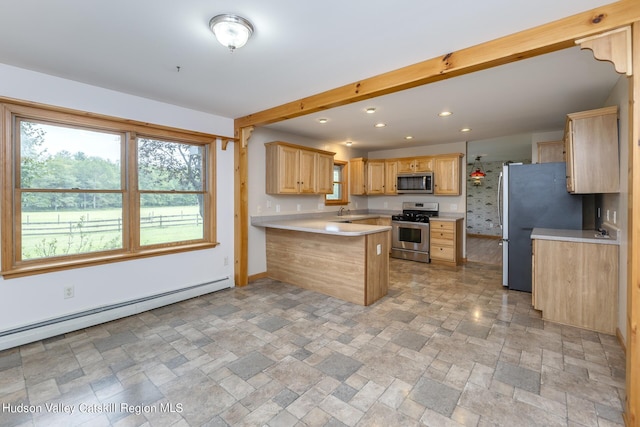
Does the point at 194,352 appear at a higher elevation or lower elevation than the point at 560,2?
lower

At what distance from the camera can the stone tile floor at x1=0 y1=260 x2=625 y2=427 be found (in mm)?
1782

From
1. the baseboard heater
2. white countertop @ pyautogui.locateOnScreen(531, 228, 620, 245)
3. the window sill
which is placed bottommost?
the baseboard heater

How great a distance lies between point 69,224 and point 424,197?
6036 mm

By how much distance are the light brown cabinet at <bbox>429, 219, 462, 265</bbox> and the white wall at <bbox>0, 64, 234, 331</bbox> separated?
3855 millimetres

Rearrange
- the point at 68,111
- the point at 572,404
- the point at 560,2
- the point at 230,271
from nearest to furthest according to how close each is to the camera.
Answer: the point at 560,2 → the point at 572,404 → the point at 68,111 → the point at 230,271

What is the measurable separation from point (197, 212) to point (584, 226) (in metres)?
5.54

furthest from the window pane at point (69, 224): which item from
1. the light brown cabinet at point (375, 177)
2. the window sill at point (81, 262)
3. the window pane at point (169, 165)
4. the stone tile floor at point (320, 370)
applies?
the light brown cabinet at point (375, 177)

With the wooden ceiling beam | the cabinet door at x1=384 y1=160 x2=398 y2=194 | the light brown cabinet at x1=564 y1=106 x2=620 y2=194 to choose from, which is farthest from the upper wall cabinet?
the light brown cabinet at x1=564 y1=106 x2=620 y2=194

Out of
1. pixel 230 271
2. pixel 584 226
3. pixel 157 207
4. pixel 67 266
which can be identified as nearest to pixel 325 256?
pixel 230 271

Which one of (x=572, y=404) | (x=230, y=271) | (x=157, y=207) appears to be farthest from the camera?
(x=230, y=271)

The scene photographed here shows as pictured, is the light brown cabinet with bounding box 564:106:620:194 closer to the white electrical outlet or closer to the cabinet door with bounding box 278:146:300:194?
the cabinet door with bounding box 278:146:300:194

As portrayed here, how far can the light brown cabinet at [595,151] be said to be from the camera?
2.82 meters

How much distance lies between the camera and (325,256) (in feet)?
13.0

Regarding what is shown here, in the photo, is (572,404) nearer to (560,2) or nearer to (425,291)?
(425,291)
